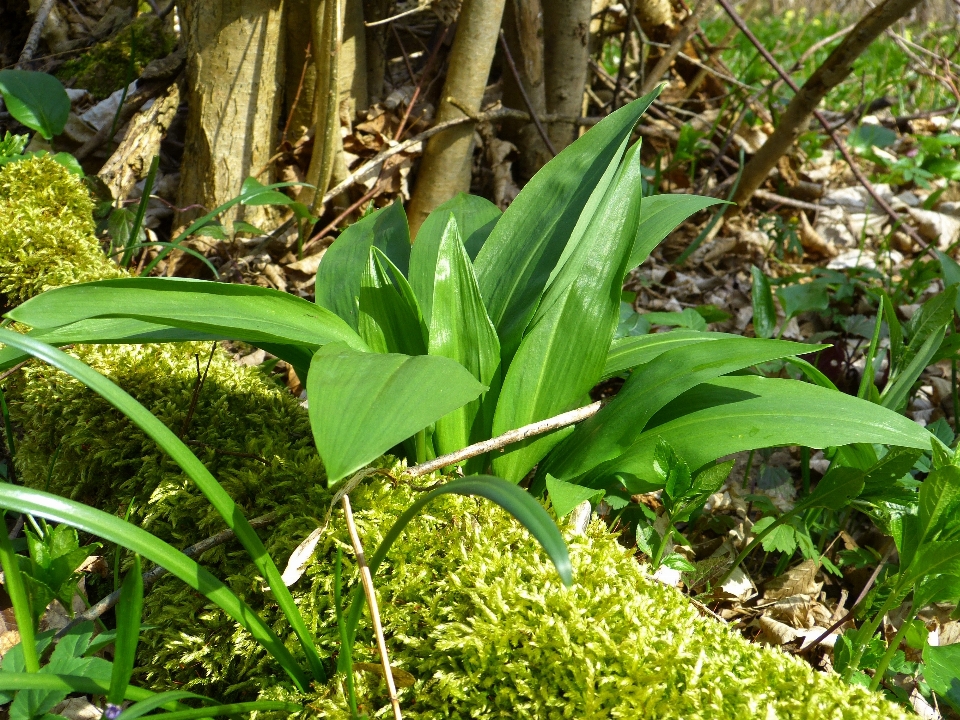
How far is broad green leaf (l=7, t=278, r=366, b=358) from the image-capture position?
1.01 m

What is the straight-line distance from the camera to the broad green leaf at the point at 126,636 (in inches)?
34.9

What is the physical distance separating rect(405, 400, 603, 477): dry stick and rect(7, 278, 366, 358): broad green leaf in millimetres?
288

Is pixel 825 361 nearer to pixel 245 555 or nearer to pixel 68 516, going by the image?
pixel 245 555

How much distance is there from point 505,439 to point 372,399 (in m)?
0.38

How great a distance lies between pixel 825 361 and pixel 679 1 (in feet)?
8.62

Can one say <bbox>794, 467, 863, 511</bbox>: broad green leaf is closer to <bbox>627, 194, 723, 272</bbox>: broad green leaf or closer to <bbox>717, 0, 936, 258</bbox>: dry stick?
<bbox>627, 194, 723, 272</bbox>: broad green leaf

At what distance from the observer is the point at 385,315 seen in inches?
57.4

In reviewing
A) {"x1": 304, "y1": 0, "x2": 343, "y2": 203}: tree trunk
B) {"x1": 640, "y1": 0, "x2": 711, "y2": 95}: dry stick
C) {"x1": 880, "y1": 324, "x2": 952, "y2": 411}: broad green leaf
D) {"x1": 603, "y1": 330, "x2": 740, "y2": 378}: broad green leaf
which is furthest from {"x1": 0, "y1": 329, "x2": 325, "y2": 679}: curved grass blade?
{"x1": 640, "y1": 0, "x2": 711, "y2": 95}: dry stick

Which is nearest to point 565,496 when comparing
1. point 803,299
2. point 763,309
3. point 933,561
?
point 933,561

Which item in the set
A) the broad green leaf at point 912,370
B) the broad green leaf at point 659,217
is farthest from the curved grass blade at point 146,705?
the broad green leaf at point 912,370

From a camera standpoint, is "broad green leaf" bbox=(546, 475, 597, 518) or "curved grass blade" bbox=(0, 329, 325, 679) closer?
"curved grass blade" bbox=(0, 329, 325, 679)

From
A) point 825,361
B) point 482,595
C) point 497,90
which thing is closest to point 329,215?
point 497,90

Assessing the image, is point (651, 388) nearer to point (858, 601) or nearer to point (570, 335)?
point (570, 335)

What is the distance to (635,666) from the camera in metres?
0.99
